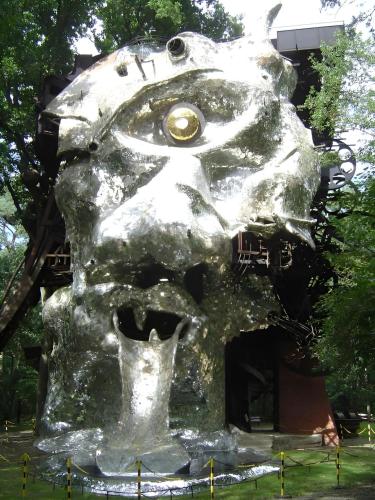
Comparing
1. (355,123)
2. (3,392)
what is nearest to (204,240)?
(355,123)

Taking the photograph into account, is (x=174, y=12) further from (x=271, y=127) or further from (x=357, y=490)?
(x=357, y=490)

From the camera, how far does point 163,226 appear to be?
1197cm

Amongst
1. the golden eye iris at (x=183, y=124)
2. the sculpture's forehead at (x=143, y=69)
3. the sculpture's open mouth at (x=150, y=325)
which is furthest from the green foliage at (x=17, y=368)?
the golden eye iris at (x=183, y=124)

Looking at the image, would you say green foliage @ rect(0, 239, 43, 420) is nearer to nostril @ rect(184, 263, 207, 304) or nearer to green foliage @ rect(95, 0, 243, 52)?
green foliage @ rect(95, 0, 243, 52)

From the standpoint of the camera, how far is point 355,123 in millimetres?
16047

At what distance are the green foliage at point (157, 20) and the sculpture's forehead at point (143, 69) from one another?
5.70 meters

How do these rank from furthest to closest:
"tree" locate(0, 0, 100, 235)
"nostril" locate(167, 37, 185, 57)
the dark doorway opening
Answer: "tree" locate(0, 0, 100, 235) < the dark doorway opening < "nostril" locate(167, 37, 185, 57)

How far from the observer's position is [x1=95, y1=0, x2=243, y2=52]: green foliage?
813 inches

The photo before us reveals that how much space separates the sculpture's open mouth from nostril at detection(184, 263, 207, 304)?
58cm

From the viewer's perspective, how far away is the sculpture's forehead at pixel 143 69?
1399 centimetres

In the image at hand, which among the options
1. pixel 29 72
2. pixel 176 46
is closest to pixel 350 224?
pixel 176 46

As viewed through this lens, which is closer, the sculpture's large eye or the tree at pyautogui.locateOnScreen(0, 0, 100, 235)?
the sculpture's large eye

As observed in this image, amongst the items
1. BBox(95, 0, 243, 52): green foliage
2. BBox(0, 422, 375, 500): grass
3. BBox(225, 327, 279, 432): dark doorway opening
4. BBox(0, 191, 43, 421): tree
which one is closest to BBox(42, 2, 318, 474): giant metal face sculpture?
BBox(0, 422, 375, 500): grass

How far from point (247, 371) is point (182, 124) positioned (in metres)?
6.62
